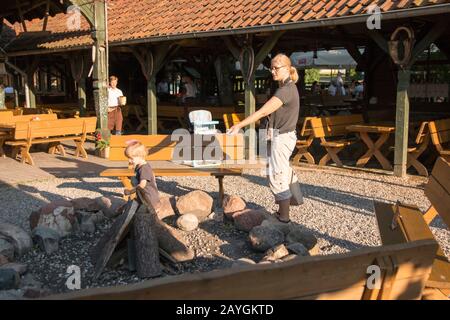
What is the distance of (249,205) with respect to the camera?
6.46 m

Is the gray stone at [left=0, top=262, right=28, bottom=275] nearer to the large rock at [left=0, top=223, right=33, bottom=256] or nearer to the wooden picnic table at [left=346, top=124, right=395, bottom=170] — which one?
the large rock at [left=0, top=223, right=33, bottom=256]

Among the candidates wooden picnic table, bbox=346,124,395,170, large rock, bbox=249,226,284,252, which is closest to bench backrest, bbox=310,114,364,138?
wooden picnic table, bbox=346,124,395,170

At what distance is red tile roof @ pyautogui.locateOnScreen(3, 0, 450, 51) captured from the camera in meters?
7.65

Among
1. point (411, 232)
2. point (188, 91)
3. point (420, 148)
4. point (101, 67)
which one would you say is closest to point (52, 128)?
point (101, 67)

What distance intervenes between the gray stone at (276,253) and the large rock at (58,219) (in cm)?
203

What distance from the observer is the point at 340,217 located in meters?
5.98

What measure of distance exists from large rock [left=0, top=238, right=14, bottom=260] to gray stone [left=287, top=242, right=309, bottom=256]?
231 centimetres

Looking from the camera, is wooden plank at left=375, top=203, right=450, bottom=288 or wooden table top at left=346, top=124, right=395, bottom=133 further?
wooden table top at left=346, top=124, right=395, bottom=133

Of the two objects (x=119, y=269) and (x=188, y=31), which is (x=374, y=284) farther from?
(x=188, y=31)

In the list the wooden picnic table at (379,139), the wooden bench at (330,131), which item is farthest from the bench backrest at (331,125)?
the wooden picnic table at (379,139)

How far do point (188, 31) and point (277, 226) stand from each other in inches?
225

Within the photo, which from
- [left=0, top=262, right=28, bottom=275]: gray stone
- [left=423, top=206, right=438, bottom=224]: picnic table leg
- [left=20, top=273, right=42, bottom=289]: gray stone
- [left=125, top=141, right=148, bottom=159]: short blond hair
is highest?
[left=125, top=141, right=148, bottom=159]: short blond hair

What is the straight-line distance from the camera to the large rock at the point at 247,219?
519 cm
